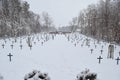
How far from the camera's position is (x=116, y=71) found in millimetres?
13258

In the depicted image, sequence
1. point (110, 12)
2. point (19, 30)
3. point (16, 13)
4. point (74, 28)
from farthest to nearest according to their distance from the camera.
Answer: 1. point (74, 28)
2. point (16, 13)
3. point (19, 30)
4. point (110, 12)

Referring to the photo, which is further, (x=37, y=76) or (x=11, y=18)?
(x=11, y=18)

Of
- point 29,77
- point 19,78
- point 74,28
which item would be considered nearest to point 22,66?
point 19,78

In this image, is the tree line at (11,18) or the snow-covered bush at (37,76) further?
the tree line at (11,18)

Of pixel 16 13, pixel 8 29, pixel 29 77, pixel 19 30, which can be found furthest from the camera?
pixel 16 13

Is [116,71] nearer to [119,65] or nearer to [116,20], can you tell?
[119,65]

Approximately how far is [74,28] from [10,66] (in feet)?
365

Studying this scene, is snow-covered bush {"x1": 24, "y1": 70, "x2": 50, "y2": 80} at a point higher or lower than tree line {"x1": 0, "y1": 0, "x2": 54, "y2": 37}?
lower

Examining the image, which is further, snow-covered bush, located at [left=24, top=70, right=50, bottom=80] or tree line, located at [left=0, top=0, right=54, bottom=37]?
tree line, located at [left=0, top=0, right=54, bottom=37]

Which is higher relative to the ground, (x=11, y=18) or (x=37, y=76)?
(x=11, y=18)

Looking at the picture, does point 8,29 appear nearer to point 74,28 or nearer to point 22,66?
point 22,66

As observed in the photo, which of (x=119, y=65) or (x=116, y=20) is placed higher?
(x=116, y=20)

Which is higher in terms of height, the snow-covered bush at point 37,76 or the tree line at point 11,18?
the tree line at point 11,18

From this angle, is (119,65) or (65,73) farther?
(119,65)
